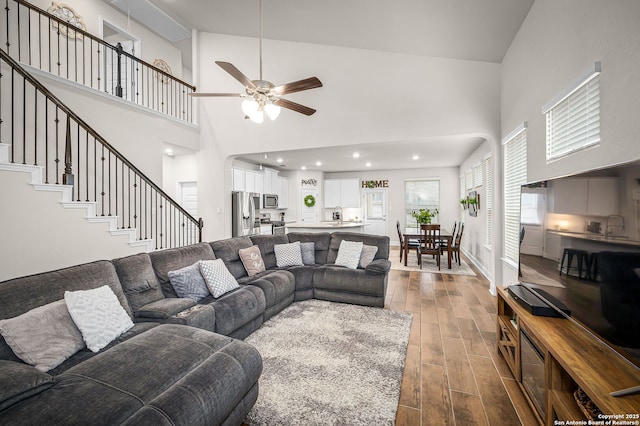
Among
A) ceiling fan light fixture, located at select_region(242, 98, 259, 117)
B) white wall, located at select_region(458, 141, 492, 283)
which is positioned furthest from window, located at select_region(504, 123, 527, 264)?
ceiling fan light fixture, located at select_region(242, 98, 259, 117)

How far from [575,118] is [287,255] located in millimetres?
3534

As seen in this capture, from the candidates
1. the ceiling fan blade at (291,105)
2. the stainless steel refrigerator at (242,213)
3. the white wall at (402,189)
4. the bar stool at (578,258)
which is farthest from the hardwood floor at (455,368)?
the white wall at (402,189)

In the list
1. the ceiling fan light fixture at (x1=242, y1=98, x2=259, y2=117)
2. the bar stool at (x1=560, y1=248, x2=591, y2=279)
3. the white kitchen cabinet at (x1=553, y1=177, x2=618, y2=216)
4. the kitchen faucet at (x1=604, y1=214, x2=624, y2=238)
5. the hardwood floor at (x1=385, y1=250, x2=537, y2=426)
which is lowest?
the hardwood floor at (x1=385, y1=250, x2=537, y2=426)

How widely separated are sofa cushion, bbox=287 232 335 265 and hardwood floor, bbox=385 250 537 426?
1164mm

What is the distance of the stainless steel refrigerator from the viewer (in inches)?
256

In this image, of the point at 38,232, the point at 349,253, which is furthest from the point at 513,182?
the point at 38,232

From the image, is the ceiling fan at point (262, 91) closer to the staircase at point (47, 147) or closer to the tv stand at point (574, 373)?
the staircase at point (47, 147)

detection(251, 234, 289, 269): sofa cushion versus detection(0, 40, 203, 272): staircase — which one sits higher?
detection(0, 40, 203, 272): staircase

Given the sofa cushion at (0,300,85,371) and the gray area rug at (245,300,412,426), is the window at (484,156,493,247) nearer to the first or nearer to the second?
the gray area rug at (245,300,412,426)

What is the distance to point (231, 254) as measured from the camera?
143 inches

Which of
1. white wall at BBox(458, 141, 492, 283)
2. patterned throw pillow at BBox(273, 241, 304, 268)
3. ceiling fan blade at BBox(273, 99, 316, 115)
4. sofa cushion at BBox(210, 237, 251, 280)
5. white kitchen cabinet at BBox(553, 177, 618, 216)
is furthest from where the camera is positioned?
white wall at BBox(458, 141, 492, 283)

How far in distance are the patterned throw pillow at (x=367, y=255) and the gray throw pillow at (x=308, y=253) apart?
773mm

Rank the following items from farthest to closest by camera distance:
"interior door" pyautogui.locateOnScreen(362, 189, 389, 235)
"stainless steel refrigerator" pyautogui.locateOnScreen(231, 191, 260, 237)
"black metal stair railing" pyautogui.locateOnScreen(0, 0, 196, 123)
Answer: "interior door" pyautogui.locateOnScreen(362, 189, 389, 235), "stainless steel refrigerator" pyautogui.locateOnScreen(231, 191, 260, 237), "black metal stair railing" pyautogui.locateOnScreen(0, 0, 196, 123)

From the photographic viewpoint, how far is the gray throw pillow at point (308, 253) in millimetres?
4473
